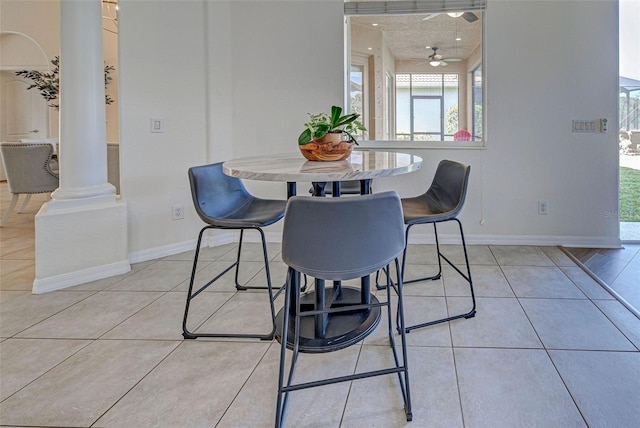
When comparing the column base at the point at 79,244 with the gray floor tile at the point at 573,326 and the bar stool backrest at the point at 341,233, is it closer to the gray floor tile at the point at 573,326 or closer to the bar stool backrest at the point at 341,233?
the bar stool backrest at the point at 341,233

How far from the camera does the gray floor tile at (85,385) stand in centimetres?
152

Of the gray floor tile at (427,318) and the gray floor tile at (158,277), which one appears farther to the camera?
the gray floor tile at (158,277)

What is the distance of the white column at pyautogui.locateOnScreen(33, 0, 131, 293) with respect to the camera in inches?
111

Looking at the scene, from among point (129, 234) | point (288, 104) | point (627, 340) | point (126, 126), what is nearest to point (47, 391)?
point (129, 234)

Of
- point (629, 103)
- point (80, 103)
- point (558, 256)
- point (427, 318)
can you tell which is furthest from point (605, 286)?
point (80, 103)

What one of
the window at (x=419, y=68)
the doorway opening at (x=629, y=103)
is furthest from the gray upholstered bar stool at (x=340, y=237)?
the doorway opening at (x=629, y=103)

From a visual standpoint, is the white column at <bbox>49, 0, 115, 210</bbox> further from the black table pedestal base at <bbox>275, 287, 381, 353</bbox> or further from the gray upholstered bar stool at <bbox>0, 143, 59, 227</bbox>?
the gray upholstered bar stool at <bbox>0, 143, 59, 227</bbox>

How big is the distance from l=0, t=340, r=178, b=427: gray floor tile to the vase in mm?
1146

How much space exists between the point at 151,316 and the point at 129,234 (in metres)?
1.23

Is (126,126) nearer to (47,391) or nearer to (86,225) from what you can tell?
(86,225)

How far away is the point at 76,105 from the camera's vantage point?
9.56 ft

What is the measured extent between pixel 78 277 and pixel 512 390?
2725mm

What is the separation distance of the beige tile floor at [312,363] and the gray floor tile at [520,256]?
0.43m

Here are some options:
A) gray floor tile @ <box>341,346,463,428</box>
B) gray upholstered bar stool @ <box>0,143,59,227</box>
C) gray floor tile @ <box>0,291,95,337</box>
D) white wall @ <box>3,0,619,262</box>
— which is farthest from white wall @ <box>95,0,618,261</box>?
gray floor tile @ <box>341,346,463,428</box>
